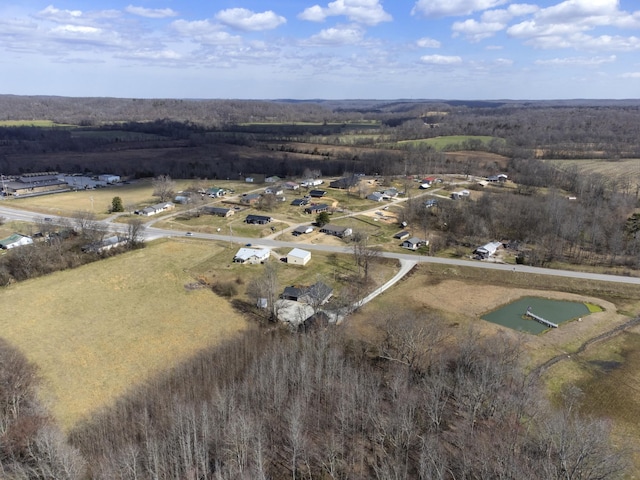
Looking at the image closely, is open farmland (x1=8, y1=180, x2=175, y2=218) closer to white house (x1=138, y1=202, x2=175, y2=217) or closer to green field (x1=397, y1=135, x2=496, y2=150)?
white house (x1=138, y1=202, x2=175, y2=217)

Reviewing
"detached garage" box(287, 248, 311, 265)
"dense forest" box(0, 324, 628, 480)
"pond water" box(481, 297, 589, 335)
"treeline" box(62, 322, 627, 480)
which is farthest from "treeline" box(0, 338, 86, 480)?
"pond water" box(481, 297, 589, 335)

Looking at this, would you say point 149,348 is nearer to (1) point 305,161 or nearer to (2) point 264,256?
(2) point 264,256

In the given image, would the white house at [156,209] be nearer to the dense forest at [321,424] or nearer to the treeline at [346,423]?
the dense forest at [321,424]

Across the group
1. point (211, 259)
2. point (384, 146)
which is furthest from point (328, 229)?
point (384, 146)

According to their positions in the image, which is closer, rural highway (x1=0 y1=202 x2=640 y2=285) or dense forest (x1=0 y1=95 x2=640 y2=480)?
dense forest (x1=0 y1=95 x2=640 y2=480)

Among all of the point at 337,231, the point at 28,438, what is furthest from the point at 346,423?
the point at 337,231

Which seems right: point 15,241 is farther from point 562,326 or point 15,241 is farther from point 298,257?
point 562,326
